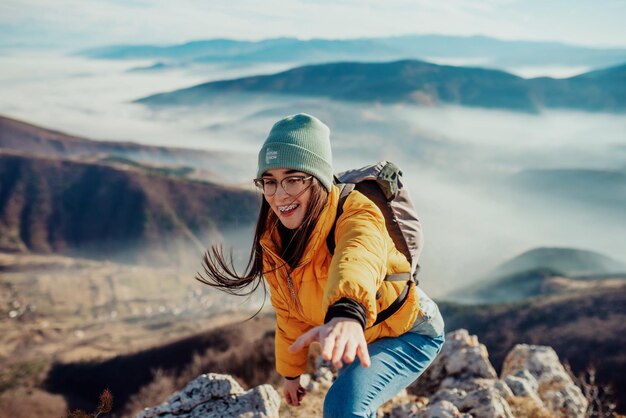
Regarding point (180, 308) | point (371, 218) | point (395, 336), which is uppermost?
point (371, 218)

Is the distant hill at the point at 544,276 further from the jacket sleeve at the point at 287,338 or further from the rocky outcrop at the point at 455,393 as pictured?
the jacket sleeve at the point at 287,338

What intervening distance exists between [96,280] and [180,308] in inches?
1526

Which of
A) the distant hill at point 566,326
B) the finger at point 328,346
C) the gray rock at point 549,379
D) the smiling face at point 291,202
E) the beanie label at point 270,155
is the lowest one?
the distant hill at point 566,326

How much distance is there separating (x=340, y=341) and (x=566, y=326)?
73301mm

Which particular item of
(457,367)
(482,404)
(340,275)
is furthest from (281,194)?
(457,367)

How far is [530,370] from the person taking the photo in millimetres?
12195

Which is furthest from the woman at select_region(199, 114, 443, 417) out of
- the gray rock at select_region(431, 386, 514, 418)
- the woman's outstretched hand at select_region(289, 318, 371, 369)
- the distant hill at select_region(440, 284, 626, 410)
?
the distant hill at select_region(440, 284, 626, 410)

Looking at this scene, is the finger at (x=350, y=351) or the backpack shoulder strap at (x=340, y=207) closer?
the finger at (x=350, y=351)

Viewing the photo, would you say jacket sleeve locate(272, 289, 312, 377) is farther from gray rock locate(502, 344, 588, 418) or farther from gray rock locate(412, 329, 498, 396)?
gray rock locate(412, 329, 498, 396)

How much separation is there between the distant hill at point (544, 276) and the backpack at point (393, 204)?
96425mm

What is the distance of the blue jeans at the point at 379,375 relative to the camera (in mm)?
4246

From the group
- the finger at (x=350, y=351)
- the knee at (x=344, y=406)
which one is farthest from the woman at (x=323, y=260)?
the finger at (x=350, y=351)

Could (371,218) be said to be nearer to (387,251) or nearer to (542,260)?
(387,251)

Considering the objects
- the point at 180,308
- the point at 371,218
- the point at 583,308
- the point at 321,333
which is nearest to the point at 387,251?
the point at 371,218
